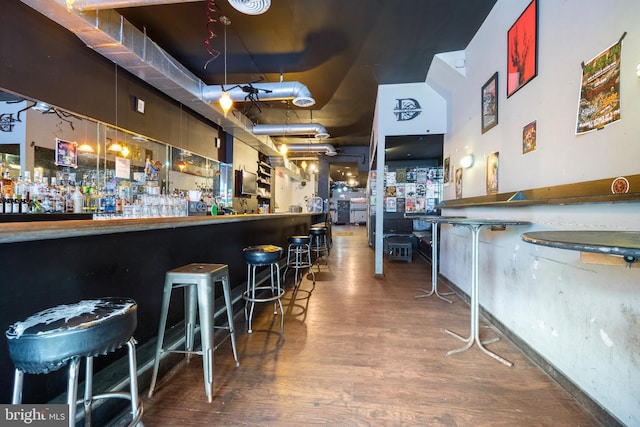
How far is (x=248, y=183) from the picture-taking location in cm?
812

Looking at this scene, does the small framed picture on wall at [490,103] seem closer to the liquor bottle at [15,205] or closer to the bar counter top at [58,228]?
the bar counter top at [58,228]

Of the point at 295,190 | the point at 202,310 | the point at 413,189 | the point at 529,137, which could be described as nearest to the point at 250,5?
the point at 202,310

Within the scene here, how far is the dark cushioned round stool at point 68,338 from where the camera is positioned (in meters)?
0.94

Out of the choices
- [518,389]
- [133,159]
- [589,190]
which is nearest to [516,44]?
[589,190]

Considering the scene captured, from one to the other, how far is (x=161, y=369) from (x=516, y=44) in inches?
159

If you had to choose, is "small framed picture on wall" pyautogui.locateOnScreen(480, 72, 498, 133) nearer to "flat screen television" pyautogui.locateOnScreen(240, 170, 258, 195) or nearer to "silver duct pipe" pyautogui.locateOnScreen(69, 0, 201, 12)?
"silver duct pipe" pyautogui.locateOnScreen(69, 0, 201, 12)

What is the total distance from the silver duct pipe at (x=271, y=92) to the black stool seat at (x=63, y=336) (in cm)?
420

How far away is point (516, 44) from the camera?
8.65ft

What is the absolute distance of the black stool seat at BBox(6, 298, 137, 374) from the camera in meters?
0.94

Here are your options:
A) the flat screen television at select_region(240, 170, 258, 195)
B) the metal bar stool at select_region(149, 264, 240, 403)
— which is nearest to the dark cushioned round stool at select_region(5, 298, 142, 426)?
the metal bar stool at select_region(149, 264, 240, 403)

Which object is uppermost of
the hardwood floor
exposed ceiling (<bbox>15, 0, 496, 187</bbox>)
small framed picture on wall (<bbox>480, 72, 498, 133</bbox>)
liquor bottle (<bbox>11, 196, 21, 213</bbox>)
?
exposed ceiling (<bbox>15, 0, 496, 187</bbox>)

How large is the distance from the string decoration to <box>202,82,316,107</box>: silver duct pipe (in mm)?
441

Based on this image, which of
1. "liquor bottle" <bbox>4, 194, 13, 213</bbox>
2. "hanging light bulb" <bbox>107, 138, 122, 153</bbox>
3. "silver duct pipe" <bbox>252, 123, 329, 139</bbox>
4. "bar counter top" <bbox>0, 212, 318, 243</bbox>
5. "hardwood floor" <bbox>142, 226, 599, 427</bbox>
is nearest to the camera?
"bar counter top" <bbox>0, 212, 318, 243</bbox>

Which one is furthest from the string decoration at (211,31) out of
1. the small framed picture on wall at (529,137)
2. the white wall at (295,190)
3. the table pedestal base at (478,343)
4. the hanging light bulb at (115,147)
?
the white wall at (295,190)
